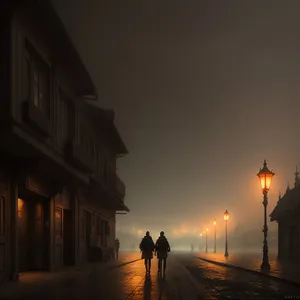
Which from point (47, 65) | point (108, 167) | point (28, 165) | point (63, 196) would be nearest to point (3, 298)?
point (28, 165)

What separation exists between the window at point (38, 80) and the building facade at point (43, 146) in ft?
0.12

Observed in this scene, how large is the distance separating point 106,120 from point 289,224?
19.3 metres

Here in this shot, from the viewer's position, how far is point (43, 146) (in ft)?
62.4

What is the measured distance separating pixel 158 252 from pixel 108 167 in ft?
65.3

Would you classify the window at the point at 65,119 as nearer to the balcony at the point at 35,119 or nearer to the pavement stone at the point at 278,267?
the balcony at the point at 35,119

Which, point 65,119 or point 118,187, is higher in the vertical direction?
point 65,119

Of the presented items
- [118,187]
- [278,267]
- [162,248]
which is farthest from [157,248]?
[118,187]

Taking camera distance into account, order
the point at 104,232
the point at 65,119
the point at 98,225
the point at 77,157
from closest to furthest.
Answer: the point at 77,157, the point at 65,119, the point at 98,225, the point at 104,232

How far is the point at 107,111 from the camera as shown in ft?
119

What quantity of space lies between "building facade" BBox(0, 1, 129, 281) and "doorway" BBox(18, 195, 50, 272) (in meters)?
0.04

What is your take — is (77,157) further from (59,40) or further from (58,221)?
(59,40)

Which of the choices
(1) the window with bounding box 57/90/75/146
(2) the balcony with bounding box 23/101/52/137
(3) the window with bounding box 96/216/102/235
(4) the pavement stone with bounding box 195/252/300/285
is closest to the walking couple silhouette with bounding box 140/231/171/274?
(4) the pavement stone with bounding box 195/252/300/285

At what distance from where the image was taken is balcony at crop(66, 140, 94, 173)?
2355 cm

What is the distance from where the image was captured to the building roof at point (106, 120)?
33650 millimetres
